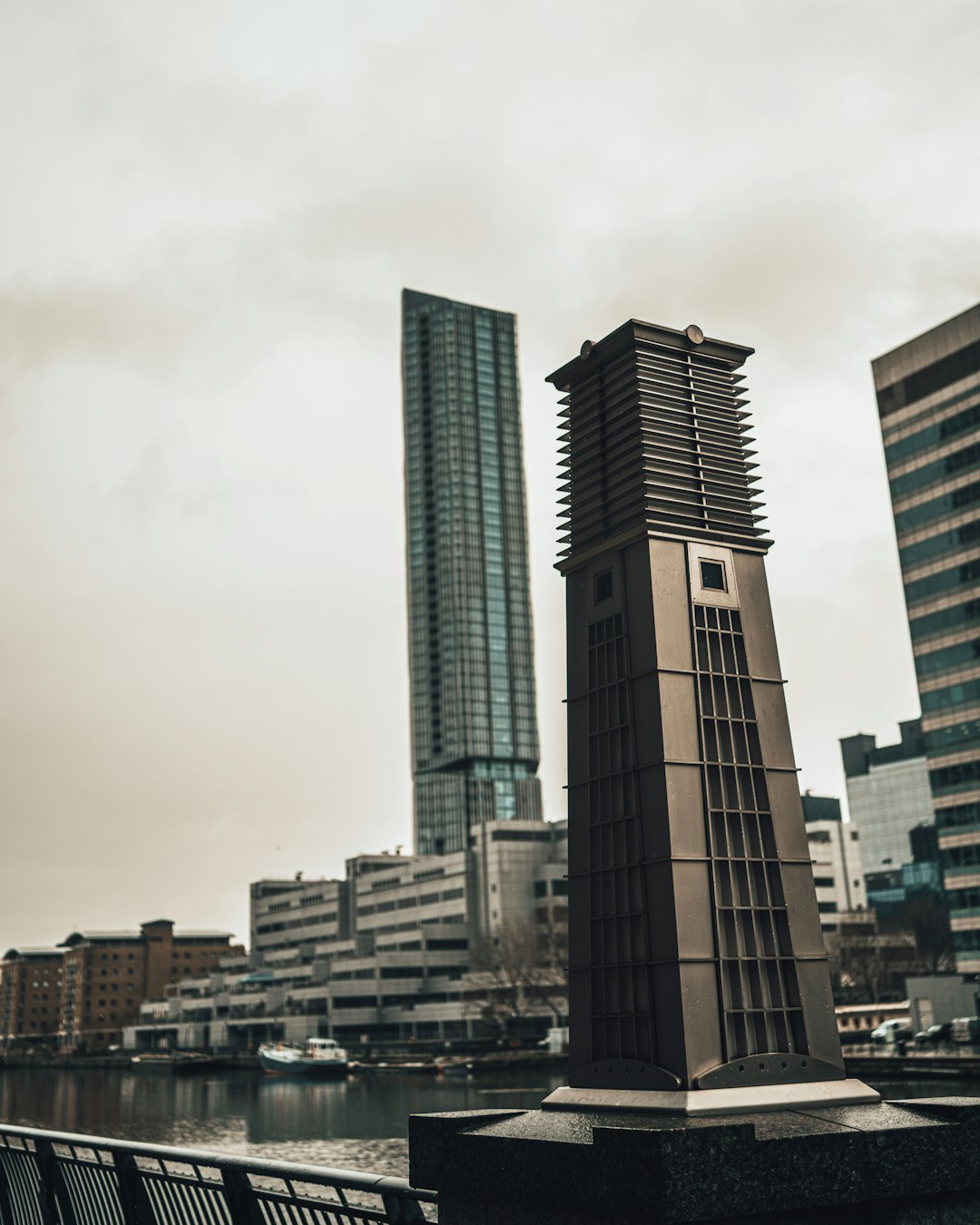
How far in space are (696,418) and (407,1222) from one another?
10055 millimetres

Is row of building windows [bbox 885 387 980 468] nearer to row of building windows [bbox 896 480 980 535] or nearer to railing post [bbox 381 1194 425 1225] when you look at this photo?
row of building windows [bbox 896 480 980 535]

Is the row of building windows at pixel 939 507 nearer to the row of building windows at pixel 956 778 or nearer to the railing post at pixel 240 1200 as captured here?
the row of building windows at pixel 956 778

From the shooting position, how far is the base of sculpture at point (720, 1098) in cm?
1200

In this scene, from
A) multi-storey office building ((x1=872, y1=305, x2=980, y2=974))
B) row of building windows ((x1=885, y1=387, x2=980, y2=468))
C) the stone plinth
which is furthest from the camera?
row of building windows ((x1=885, y1=387, x2=980, y2=468))

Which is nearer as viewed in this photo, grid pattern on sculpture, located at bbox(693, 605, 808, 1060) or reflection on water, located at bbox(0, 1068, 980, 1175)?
grid pattern on sculpture, located at bbox(693, 605, 808, 1060)

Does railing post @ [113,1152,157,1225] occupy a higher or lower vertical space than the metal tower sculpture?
lower

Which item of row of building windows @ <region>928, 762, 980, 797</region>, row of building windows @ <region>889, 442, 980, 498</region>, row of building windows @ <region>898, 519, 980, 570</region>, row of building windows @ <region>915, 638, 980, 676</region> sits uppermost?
row of building windows @ <region>889, 442, 980, 498</region>

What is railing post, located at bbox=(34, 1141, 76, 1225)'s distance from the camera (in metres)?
13.9

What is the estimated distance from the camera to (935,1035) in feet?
339

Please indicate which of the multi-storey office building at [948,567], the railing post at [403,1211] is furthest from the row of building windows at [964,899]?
the railing post at [403,1211]

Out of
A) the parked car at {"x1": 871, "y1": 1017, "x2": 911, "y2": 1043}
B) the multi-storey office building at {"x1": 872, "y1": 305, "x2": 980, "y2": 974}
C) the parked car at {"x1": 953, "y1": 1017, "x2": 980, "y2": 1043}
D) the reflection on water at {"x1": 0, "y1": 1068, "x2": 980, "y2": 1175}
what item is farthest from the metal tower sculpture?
the multi-storey office building at {"x1": 872, "y1": 305, "x2": 980, "y2": 974}

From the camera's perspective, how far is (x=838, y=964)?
143m

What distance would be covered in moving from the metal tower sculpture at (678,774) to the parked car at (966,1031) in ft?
317

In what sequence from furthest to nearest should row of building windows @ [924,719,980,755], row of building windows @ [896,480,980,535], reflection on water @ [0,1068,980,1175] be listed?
row of building windows @ [896,480,980,535] → row of building windows @ [924,719,980,755] → reflection on water @ [0,1068,980,1175]
